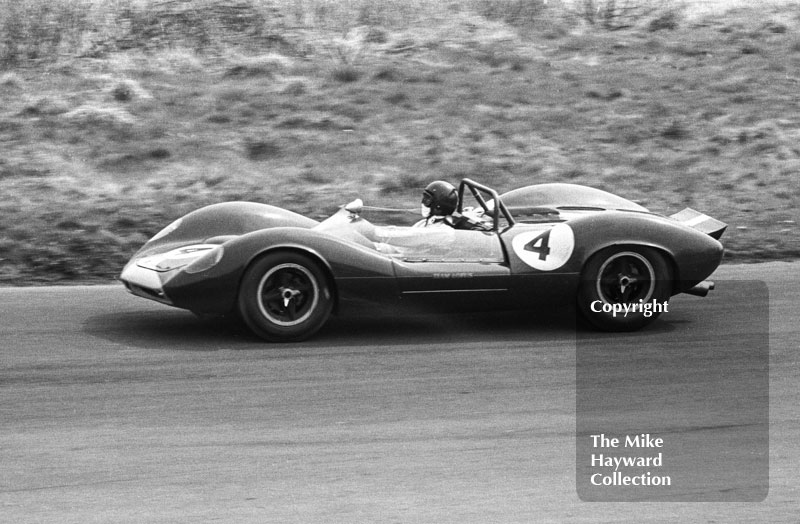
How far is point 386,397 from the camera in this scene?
5.84 metres

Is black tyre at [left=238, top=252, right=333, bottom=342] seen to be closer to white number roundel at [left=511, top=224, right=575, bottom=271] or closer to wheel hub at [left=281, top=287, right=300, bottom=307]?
wheel hub at [left=281, top=287, right=300, bottom=307]

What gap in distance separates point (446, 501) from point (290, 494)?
1.96ft

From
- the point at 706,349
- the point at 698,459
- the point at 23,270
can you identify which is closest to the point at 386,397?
the point at 698,459

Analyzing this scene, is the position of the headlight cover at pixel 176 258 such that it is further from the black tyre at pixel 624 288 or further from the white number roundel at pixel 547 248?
the black tyre at pixel 624 288

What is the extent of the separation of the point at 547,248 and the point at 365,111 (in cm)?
724

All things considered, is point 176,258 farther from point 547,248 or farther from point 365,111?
point 365,111

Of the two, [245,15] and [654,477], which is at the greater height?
[245,15]

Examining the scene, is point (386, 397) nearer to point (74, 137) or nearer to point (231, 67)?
point (74, 137)

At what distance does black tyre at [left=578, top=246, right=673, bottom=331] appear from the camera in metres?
7.07

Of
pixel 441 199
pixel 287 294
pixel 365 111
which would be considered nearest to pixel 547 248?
pixel 441 199

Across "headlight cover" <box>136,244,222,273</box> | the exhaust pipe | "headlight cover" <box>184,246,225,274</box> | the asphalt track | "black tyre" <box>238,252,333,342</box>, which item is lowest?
the asphalt track

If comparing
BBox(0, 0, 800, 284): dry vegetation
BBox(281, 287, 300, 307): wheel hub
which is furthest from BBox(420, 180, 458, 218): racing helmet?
BBox(0, 0, 800, 284): dry vegetation

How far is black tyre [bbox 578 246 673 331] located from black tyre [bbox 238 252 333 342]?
1.57m

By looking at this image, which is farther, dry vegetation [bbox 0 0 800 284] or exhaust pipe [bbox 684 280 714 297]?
dry vegetation [bbox 0 0 800 284]
